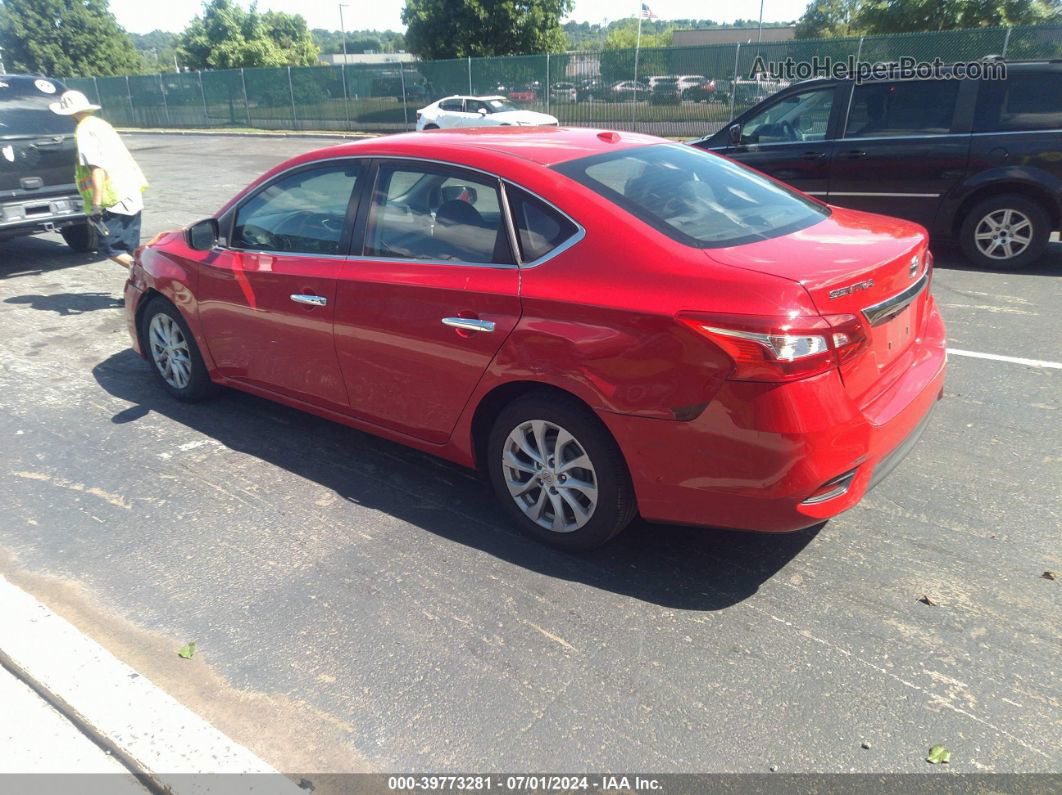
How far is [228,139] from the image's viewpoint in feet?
101

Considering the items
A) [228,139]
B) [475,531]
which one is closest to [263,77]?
[228,139]

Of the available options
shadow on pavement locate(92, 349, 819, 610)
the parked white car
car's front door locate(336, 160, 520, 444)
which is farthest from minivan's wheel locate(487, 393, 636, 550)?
the parked white car

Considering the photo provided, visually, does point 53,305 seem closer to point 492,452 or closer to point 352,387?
point 352,387

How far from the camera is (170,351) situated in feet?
16.9

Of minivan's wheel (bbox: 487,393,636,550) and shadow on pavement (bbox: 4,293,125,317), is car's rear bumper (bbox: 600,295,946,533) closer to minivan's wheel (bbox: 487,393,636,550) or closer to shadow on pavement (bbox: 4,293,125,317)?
minivan's wheel (bbox: 487,393,636,550)

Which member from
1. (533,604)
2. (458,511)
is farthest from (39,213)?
(533,604)

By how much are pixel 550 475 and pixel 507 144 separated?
5.08 ft

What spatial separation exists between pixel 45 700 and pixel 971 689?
3094mm

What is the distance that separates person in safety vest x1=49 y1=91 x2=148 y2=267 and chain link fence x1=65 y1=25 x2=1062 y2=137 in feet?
58.9

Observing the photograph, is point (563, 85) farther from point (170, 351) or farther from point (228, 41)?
point (228, 41)

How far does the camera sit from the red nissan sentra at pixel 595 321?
A: 2799 millimetres

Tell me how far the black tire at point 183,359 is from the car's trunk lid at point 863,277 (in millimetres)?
3392

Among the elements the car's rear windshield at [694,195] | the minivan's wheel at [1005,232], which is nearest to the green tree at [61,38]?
the minivan's wheel at [1005,232]

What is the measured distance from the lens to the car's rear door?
27.4 feet
